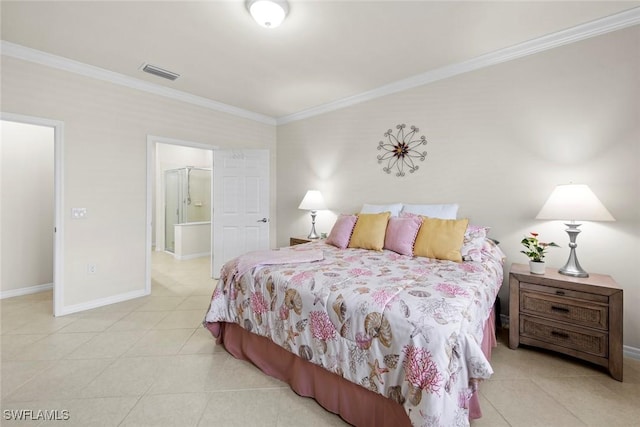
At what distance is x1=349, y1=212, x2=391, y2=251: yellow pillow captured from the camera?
108 inches

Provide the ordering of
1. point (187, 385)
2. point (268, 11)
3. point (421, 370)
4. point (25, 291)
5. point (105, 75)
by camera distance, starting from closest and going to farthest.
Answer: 1. point (421, 370)
2. point (187, 385)
3. point (268, 11)
4. point (105, 75)
5. point (25, 291)

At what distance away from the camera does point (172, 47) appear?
8.61 feet

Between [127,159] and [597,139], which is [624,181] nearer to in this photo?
[597,139]

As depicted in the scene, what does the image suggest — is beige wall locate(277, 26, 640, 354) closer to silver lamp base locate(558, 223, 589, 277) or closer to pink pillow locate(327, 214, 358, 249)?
silver lamp base locate(558, 223, 589, 277)

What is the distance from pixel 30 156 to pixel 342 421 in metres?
4.81

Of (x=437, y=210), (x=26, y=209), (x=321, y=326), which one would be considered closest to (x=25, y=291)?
(x=26, y=209)

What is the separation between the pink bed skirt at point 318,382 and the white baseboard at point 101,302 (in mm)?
1815

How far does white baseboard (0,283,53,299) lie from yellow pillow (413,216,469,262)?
188 inches

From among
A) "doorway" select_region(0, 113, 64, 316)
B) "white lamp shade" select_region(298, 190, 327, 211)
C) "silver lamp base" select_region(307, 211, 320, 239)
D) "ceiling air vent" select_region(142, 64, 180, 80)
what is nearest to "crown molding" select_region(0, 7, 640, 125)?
"ceiling air vent" select_region(142, 64, 180, 80)

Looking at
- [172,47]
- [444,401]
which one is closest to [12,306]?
[172,47]

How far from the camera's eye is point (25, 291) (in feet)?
11.6

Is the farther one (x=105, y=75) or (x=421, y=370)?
(x=105, y=75)

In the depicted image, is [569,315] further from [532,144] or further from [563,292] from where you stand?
[532,144]

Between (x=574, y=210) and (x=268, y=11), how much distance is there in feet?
8.89
